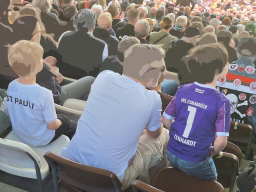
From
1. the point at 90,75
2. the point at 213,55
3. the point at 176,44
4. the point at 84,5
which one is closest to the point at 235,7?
the point at 84,5

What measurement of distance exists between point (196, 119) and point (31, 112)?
979 mm

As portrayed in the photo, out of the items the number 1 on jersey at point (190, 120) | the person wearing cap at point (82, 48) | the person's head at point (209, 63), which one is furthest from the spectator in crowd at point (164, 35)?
the number 1 on jersey at point (190, 120)

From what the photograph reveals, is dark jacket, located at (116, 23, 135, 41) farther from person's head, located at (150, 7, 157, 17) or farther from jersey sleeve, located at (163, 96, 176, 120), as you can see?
jersey sleeve, located at (163, 96, 176, 120)

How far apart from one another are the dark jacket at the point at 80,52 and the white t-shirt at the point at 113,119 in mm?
1543

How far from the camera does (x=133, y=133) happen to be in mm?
1339

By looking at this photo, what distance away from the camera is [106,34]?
3.29 meters

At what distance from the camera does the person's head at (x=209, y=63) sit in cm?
141

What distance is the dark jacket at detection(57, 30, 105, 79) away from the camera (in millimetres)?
2812

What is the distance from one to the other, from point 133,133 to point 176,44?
7.01 feet

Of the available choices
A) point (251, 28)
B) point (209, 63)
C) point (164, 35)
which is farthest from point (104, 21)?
point (251, 28)

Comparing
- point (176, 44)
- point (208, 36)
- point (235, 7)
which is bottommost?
point (235, 7)

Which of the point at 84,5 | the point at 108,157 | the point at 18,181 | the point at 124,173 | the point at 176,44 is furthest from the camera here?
the point at 84,5

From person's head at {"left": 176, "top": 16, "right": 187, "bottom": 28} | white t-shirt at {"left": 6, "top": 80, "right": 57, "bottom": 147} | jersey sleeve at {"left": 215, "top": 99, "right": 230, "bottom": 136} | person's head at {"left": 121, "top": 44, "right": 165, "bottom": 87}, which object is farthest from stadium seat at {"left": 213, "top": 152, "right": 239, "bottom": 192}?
person's head at {"left": 176, "top": 16, "right": 187, "bottom": 28}

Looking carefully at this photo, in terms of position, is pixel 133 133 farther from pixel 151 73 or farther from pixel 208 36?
pixel 208 36
